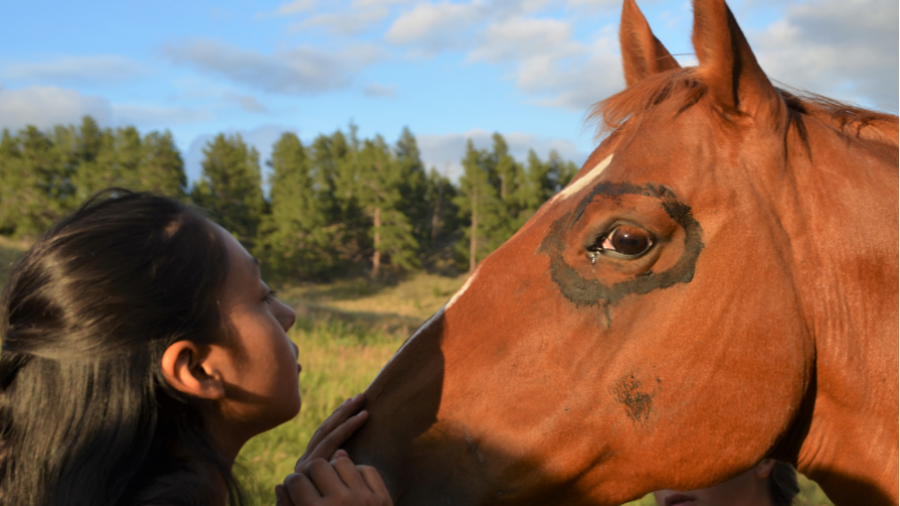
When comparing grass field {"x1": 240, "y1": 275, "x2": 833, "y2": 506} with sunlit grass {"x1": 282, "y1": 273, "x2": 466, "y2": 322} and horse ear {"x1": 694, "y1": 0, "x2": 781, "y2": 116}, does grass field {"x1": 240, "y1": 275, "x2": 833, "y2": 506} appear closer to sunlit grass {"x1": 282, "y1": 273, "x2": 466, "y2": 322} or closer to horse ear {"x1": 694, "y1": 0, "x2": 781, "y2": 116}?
horse ear {"x1": 694, "y1": 0, "x2": 781, "y2": 116}

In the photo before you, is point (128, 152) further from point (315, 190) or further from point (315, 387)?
point (315, 387)

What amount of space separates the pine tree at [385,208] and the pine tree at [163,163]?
13580 millimetres

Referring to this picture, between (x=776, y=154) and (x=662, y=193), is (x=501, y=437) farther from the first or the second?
(x=776, y=154)

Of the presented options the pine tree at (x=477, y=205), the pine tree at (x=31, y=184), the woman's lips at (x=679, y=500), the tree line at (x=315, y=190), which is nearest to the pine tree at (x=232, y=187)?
the tree line at (x=315, y=190)

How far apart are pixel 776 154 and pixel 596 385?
2.78ft

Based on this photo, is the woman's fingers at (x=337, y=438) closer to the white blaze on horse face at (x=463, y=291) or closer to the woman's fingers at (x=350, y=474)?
the woman's fingers at (x=350, y=474)

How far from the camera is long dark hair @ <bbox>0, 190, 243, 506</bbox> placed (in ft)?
4.32

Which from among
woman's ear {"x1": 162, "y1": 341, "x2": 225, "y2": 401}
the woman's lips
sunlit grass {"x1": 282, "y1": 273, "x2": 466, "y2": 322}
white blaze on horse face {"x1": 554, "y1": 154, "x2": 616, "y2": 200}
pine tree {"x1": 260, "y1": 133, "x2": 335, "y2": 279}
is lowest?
sunlit grass {"x1": 282, "y1": 273, "x2": 466, "y2": 322}

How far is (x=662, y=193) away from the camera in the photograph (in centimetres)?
157

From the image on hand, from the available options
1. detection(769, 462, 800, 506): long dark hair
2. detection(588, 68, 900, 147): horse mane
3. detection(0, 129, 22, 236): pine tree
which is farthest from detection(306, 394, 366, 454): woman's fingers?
detection(0, 129, 22, 236): pine tree

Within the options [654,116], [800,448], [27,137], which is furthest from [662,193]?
[27,137]

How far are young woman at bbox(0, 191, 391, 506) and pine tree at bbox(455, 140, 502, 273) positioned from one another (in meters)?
41.0

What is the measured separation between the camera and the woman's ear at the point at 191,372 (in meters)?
1.40

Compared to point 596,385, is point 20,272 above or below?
above
